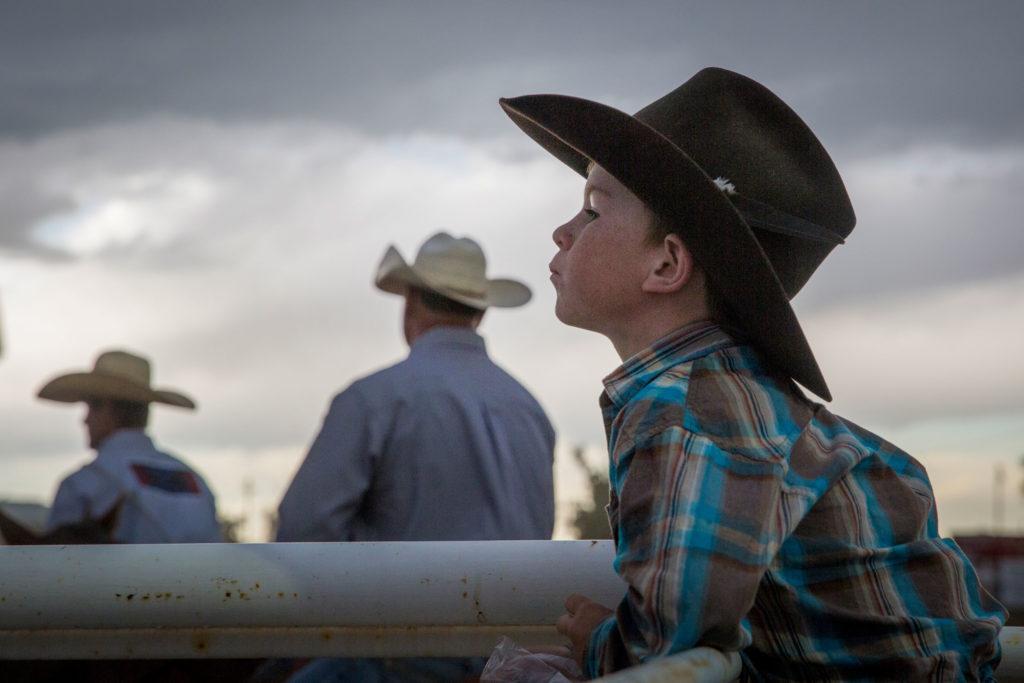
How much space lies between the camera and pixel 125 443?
5578 millimetres

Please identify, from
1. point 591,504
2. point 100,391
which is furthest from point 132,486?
point 591,504

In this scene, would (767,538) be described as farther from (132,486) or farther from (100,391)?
(100,391)

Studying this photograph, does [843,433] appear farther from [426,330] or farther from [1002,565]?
[1002,565]

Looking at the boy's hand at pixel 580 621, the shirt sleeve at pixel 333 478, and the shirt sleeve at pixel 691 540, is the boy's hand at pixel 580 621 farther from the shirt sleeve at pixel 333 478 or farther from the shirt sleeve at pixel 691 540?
the shirt sleeve at pixel 333 478

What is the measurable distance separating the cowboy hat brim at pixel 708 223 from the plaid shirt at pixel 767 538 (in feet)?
0.14

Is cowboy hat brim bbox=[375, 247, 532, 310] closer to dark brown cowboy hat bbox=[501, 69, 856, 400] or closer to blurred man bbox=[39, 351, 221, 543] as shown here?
blurred man bbox=[39, 351, 221, 543]

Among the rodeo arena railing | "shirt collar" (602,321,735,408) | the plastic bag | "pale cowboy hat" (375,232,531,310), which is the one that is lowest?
the plastic bag

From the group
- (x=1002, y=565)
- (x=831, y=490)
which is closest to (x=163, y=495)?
(x=831, y=490)

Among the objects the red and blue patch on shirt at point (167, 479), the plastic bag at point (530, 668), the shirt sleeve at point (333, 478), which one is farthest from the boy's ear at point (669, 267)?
the red and blue patch on shirt at point (167, 479)

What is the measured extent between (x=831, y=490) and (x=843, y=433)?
12 centimetres

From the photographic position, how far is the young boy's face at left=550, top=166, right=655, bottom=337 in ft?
6.22

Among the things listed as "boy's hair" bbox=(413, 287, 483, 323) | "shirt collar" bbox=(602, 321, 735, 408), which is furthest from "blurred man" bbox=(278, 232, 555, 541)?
"shirt collar" bbox=(602, 321, 735, 408)

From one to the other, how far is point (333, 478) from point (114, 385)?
3034 millimetres

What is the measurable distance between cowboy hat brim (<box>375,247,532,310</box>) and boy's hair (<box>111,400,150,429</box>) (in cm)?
148
